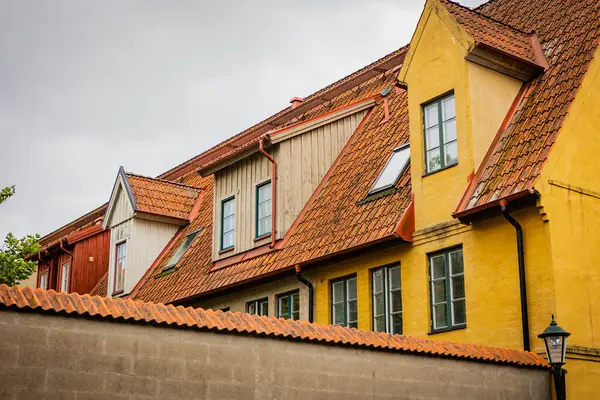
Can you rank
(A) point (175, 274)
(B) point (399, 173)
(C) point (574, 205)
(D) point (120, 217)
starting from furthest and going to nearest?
1. (D) point (120, 217)
2. (A) point (175, 274)
3. (B) point (399, 173)
4. (C) point (574, 205)

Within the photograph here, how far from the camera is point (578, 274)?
15.7 metres

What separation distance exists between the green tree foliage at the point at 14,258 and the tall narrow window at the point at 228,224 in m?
5.47

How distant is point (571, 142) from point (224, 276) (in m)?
9.43

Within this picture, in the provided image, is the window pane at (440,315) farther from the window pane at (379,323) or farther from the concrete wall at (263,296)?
the concrete wall at (263,296)

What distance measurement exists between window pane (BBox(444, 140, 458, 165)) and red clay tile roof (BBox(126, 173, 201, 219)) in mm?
12350

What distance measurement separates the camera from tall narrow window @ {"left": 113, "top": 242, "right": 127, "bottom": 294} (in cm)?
2805

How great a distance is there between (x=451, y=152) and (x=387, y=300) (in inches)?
121

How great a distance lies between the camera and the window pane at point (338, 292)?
19.7 m

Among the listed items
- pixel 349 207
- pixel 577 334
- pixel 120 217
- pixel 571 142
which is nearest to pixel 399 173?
pixel 349 207

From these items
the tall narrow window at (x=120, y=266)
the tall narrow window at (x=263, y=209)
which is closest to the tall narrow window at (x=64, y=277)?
the tall narrow window at (x=120, y=266)

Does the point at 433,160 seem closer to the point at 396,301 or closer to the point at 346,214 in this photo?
the point at 346,214

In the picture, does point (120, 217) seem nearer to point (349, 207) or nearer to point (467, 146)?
point (349, 207)

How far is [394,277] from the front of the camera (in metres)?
18.5

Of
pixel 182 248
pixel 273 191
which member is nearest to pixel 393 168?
pixel 273 191
